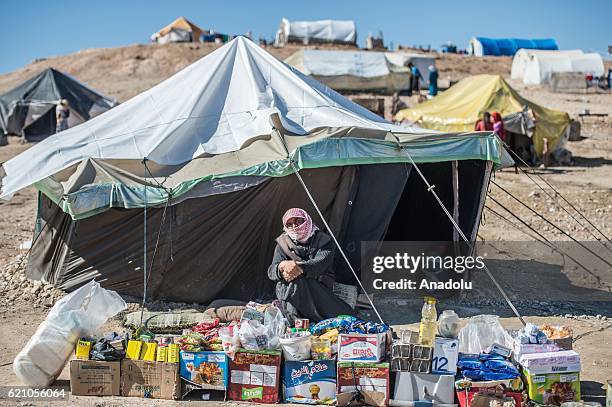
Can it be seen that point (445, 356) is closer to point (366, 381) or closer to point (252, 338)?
point (366, 381)

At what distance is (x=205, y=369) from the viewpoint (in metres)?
5.71

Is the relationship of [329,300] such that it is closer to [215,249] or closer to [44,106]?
[215,249]

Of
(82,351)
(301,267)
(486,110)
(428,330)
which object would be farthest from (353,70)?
(82,351)

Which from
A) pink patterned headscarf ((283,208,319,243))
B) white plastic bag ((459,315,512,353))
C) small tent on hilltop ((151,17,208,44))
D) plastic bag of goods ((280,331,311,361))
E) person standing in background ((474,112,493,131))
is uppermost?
small tent on hilltop ((151,17,208,44))

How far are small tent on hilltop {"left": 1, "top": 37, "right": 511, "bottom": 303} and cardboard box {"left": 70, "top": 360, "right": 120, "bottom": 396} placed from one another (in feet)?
7.16

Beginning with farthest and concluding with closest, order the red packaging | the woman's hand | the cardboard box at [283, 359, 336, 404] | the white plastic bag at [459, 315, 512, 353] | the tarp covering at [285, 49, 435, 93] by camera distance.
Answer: the tarp covering at [285, 49, 435, 93] → the woman's hand → the white plastic bag at [459, 315, 512, 353] → the cardboard box at [283, 359, 336, 404] → the red packaging

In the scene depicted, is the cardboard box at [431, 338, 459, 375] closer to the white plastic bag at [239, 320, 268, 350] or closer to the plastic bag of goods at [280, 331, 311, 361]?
the plastic bag of goods at [280, 331, 311, 361]

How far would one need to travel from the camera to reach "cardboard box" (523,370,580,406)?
542 cm

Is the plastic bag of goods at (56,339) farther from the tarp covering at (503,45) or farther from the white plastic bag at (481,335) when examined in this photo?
the tarp covering at (503,45)

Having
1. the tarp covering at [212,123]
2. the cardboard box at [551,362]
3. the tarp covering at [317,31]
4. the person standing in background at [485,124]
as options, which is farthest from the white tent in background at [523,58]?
the cardboard box at [551,362]

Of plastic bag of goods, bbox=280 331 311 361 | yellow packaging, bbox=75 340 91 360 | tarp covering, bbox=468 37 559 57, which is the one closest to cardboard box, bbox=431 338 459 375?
plastic bag of goods, bbox=280 331 311 361

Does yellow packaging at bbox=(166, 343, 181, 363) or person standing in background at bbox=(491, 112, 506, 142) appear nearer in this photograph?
yellow packaging at bbox=(166, 343, 181, 363)

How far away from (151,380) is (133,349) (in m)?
0.26

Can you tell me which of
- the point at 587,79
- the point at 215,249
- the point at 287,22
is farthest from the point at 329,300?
the point at 287,22
